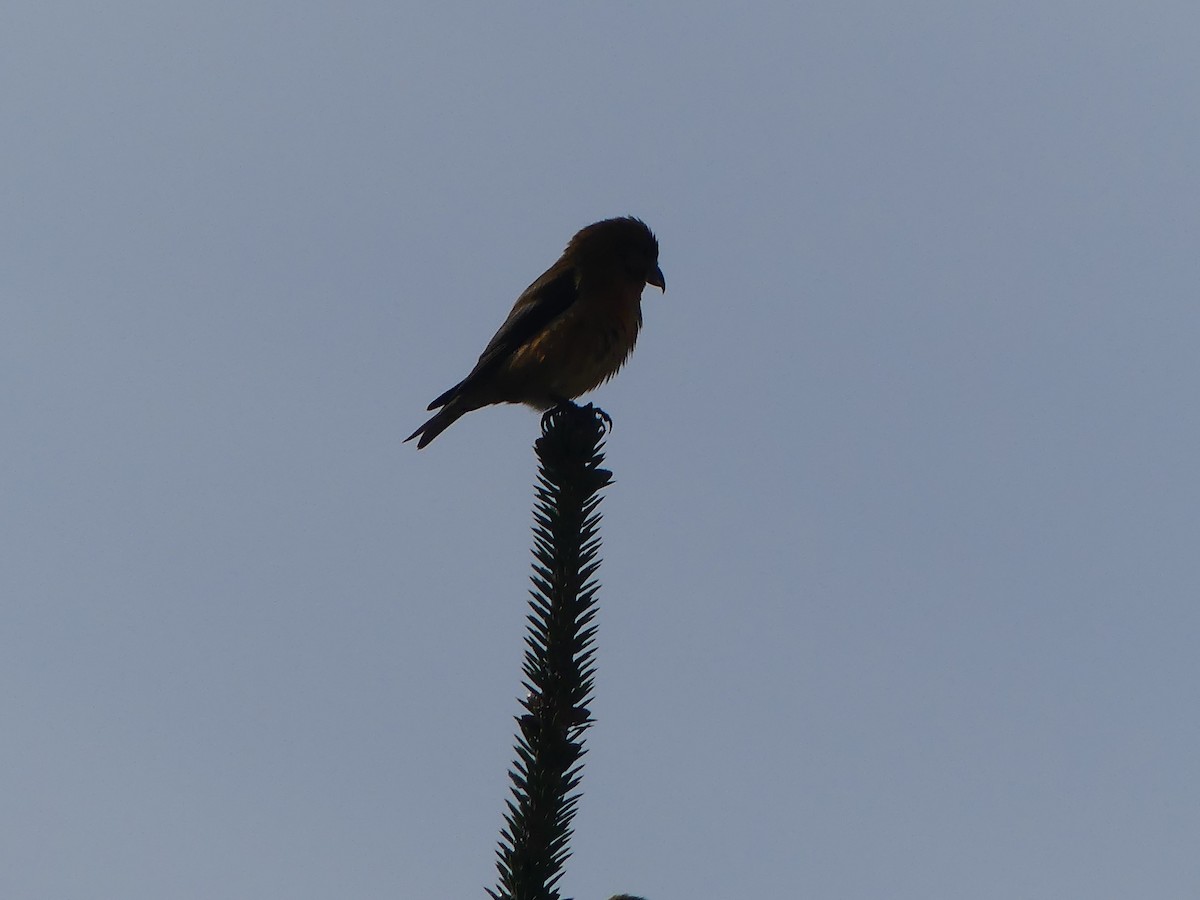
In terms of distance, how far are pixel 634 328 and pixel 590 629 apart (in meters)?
5.70

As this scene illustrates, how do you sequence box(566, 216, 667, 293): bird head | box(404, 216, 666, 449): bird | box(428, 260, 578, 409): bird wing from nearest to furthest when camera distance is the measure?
box(404, 216, 666, 449): bird, box(428, 260, 578, 409): bird wing, box(566, 216, 667, 293): bird head

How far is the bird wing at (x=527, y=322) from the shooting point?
8.75 meters

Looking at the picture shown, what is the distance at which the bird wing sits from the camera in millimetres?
8750

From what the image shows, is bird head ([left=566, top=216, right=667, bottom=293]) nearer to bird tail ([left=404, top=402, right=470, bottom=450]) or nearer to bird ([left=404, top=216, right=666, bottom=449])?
bird ([left=404, top=216, right=666, bottom=449])

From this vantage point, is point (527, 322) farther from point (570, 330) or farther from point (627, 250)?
point (627, 250)

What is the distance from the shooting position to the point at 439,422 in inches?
352

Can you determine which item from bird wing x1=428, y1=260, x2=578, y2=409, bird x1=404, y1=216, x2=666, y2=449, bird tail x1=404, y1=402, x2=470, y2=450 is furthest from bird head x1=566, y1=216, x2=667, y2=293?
bird tail x1=404, y1=402, x2=470, y2=450

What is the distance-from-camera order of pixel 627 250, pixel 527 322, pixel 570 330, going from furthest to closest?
pixel 627 250, pixel 527 322, pixel 570 330

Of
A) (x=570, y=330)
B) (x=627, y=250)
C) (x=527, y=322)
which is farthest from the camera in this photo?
(x=627, y=250)

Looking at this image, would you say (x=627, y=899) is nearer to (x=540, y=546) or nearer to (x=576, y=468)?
(x=540, y=546)

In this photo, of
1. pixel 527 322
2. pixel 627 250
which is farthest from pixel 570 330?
pixel 627 250

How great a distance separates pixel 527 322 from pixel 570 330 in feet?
1.63

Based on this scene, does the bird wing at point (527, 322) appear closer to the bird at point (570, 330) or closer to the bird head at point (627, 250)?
the bird at point (570, 330)

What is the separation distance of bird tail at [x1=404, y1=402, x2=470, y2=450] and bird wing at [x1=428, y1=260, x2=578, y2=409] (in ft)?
0.50
